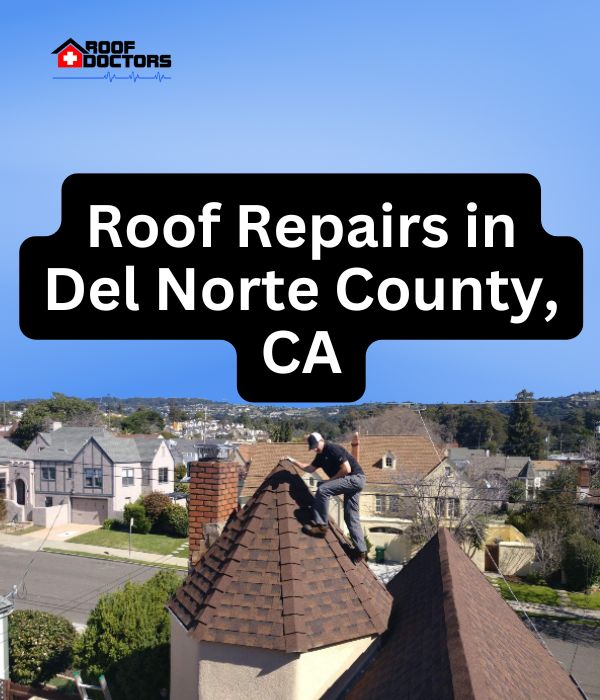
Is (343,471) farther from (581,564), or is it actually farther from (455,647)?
(581,564)

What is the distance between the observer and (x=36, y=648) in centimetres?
1677

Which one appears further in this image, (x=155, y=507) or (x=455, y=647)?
(x=155, y=507)

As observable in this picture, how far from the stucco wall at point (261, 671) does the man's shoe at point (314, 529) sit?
4.15ft

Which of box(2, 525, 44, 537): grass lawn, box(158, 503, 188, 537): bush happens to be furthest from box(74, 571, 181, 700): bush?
box(2, 525, 44, 537): grass lawn

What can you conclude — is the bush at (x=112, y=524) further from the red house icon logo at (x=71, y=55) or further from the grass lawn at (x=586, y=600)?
the red house icon logo at (x=71, y=55)

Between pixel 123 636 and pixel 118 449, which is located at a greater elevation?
pixel 118 449

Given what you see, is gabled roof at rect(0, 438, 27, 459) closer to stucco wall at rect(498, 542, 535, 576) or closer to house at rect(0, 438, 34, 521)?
house at rect(0, 438, 34, 521)

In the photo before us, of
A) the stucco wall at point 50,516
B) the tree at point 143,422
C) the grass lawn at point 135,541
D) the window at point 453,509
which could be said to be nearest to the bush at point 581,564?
the window at point 453,509

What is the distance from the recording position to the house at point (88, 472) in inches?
1747

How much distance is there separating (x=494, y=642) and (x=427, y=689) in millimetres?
1970

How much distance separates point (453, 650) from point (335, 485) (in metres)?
2.23

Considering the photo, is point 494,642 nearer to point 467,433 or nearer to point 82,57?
point 82,57

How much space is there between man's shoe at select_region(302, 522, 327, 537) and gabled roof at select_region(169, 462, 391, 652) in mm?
64

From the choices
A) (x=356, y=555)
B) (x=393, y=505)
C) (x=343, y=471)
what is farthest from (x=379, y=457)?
(x=343, y=471)
